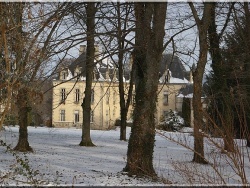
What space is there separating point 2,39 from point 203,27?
9.26 m

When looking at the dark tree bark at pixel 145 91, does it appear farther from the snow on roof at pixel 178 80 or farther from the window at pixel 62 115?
the snow on roof at pixel 178 80

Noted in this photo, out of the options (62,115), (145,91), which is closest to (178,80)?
(62,115)

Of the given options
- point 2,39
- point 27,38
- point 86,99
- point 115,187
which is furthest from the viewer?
point 86,99

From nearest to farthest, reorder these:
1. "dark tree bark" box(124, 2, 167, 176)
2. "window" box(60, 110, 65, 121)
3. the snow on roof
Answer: "dark tree bark" box(124, 2, 167, 176) < "window" box(60, 110, 65, 121) < the snow on roof

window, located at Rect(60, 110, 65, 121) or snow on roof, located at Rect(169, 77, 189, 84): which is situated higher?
snow on roof, located at Rect(169, 77, 189, 84)

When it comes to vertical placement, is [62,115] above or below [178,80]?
below

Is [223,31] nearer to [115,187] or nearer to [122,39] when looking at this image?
[122,39]

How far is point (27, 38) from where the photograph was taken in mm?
6285

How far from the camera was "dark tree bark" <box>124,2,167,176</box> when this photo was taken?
969 cm

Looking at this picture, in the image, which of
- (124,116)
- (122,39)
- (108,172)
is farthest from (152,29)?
(124,116)

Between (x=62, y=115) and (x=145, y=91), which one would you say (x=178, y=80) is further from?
(x=145, y=91)

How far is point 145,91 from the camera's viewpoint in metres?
9.74

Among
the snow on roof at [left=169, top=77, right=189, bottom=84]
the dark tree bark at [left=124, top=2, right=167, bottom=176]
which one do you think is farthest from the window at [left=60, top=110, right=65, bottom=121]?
the dark tree bark at [left=124, top=2, right=167, bottom=176]

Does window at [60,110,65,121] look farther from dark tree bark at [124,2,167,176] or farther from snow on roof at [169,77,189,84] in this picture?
dark tree bark at [124,2,167,176]
